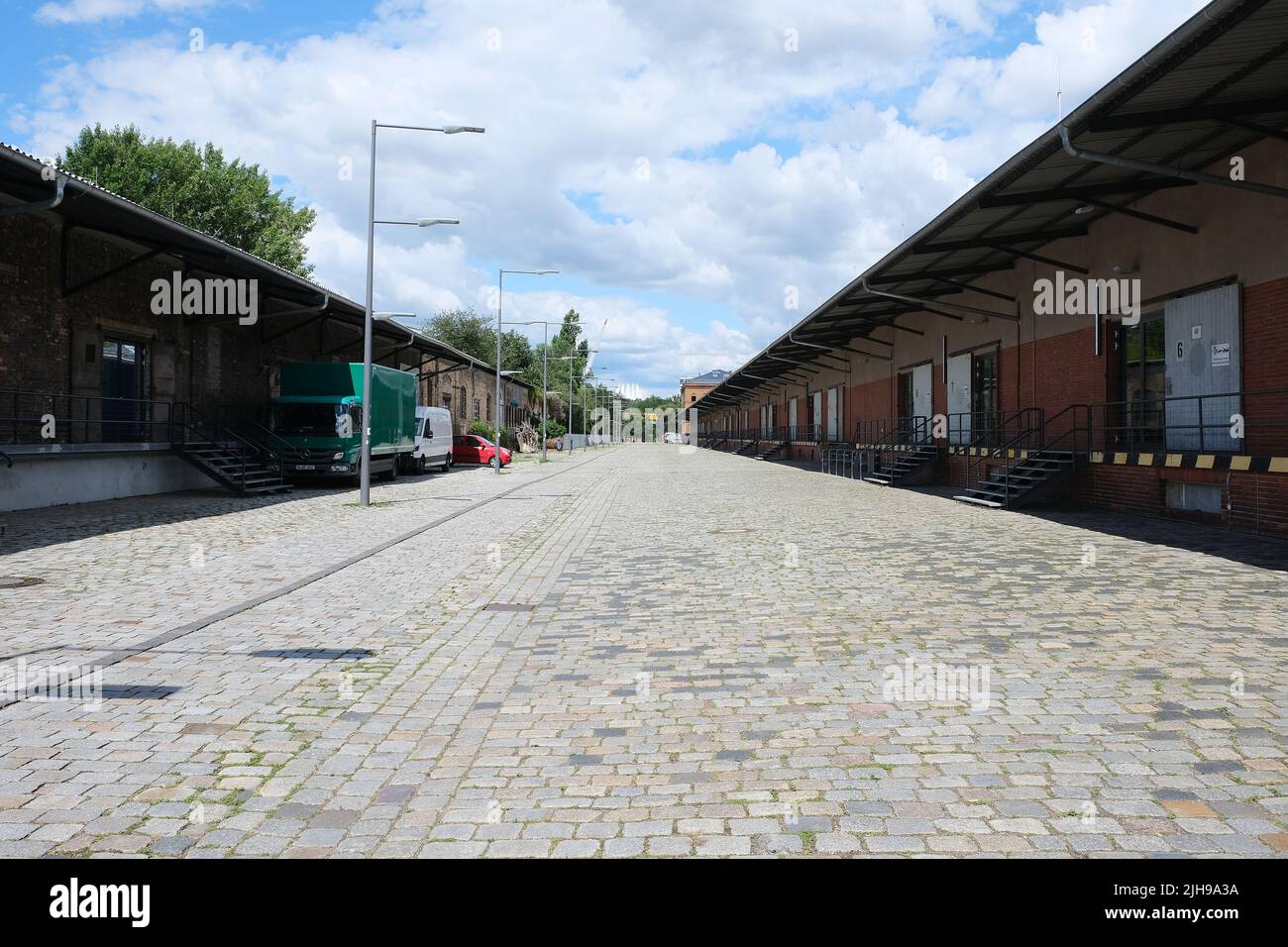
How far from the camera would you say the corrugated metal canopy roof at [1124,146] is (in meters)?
9.88

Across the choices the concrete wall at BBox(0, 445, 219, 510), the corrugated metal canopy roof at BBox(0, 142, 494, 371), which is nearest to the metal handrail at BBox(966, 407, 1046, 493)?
the corrugated metal canopy roof at BBox(0, 142, 494, 371)

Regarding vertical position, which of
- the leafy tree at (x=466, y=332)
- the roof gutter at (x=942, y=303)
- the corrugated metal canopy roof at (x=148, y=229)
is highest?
the leafy tree at (x=466, y=332)

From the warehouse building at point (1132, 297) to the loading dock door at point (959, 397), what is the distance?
92 millimetres

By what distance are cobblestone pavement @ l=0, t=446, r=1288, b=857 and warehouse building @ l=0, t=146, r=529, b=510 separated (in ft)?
22.1

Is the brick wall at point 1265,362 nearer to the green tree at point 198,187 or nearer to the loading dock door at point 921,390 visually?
the loading dock door at point 921,390

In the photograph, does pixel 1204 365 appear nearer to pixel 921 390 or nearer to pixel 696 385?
pixel 921 390

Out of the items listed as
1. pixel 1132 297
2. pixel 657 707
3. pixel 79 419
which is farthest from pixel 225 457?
pixel 657 707

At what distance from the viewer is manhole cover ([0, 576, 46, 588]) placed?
9527 millimetres

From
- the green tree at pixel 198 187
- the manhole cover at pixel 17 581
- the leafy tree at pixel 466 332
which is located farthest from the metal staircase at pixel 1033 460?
the leafy tree at pixel 466 332

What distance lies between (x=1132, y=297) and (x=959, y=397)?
9.62 meters

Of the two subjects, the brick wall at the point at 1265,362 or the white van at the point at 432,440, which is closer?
the brick wall at the point at 1265,362

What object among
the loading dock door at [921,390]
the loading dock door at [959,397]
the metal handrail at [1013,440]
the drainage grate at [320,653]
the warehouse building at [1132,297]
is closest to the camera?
the drainage grate at [320,653]

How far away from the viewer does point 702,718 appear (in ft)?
16.9

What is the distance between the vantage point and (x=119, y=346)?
832 inches
